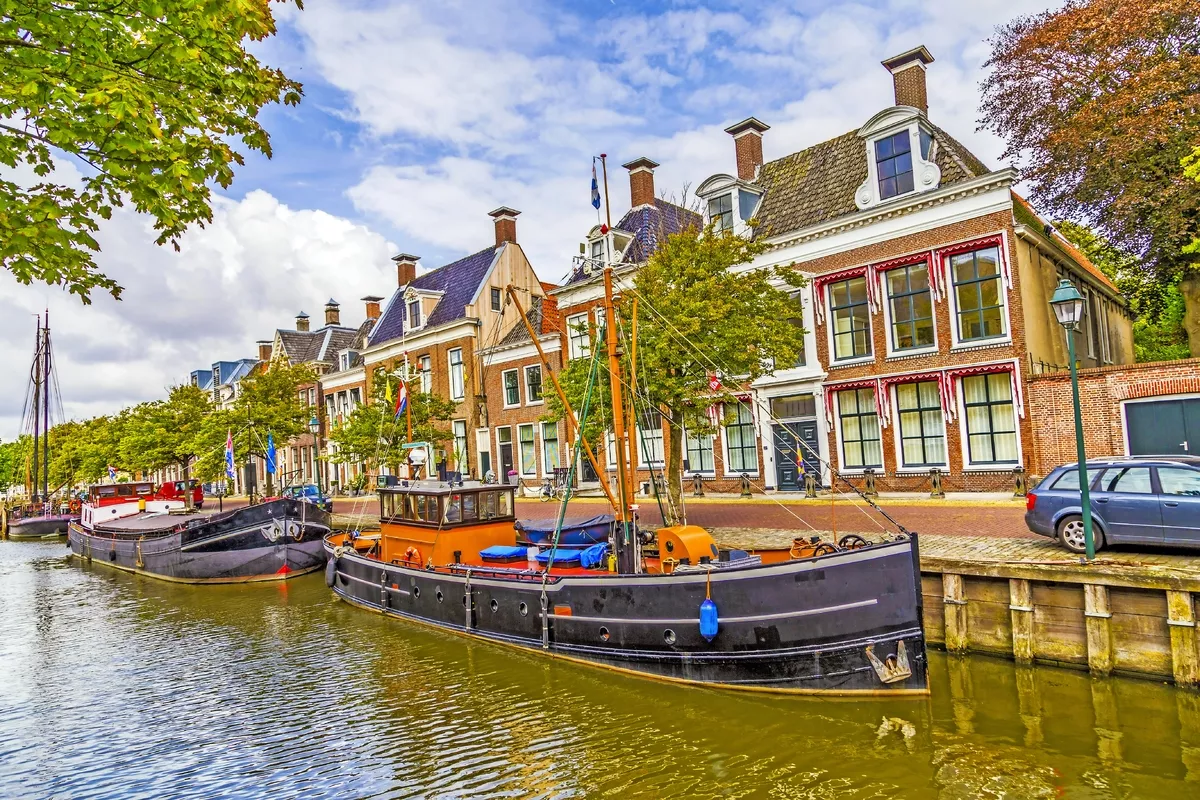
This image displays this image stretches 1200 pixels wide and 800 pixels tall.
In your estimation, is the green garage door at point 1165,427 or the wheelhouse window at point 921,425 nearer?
the green garage door at point 1165,427

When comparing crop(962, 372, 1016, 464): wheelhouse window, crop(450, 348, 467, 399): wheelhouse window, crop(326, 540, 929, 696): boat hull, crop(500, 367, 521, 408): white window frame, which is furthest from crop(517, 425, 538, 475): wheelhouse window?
crop(326, 540, 929, 696): boat hull

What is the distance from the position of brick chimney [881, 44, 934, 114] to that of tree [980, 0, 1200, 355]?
2022 mm

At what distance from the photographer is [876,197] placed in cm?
2375

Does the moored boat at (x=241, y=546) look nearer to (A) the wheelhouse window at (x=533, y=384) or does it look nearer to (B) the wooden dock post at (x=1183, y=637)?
(A) the wheelhouse window at (x=533, y=384)

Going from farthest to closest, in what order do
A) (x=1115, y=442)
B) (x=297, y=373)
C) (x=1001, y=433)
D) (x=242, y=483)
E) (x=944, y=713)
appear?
(x=242, y=483), (x=297, y=373), (x=1001, y=433), (x=1115, y=442), (x=944, y=713)

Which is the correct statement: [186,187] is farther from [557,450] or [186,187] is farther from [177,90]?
[557,450]

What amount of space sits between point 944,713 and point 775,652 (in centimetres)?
219

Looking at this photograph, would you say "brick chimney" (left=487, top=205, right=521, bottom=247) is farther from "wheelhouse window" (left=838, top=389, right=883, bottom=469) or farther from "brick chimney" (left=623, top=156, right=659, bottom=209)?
"wheelhouse window" (left=838, top=389, right=883, bottom=469)

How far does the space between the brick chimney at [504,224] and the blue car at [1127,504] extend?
34479mm

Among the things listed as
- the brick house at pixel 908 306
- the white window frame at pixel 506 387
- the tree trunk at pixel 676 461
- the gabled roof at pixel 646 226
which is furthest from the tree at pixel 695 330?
the white window frame at pixel 506 387

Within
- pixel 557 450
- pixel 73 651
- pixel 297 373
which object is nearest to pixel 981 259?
pixel 557 450

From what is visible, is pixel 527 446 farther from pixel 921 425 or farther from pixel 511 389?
pixel 921 425

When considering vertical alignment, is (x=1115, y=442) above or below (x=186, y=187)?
below

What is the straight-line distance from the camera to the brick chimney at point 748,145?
29.9 meters
